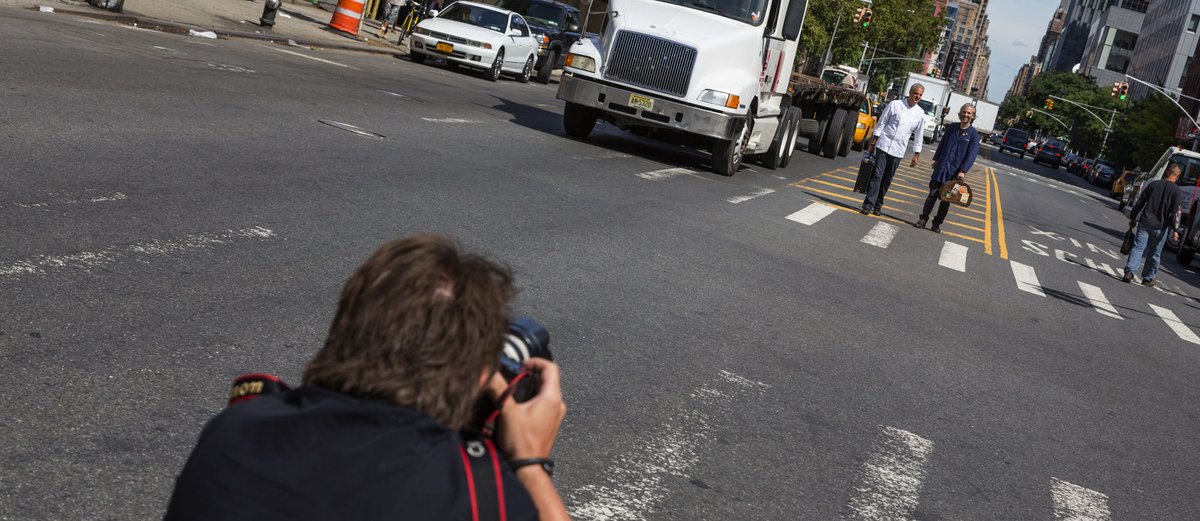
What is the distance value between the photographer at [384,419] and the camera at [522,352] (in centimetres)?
8

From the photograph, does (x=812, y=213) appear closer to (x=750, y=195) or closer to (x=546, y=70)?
(x=750, y=195)

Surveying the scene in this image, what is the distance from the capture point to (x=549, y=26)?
34.6 meters

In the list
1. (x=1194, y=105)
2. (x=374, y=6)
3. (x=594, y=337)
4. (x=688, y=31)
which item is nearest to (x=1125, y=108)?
(x=1194, y=105)

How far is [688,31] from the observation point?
17.3 m

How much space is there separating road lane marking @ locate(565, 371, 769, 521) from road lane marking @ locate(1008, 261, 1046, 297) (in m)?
7.49

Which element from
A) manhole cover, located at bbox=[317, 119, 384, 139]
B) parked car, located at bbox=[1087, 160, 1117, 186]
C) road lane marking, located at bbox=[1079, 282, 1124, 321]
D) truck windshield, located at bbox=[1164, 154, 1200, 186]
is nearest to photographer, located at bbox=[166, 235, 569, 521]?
manhole cover, located at bbox=[317, 119, 384, 139]

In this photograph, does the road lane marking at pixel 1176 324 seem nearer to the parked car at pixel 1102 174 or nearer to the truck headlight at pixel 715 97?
the truck headlight at pixel 715 97

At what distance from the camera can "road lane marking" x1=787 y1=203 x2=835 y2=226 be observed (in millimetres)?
14826

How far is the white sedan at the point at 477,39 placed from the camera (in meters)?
27.5

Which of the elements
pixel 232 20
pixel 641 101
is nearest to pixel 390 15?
pixel 232 20

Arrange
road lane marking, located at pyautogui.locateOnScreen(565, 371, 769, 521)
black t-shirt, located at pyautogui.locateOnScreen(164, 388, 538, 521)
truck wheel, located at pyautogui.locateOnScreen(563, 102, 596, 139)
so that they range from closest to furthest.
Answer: black t-shirt, located at pyautogui.locateOnScreen(164, 388, 538, 521) → road lane marking, located at pyautogui.locateOnScreen(565, 371, 769, 521) → truck wheel, located at pyautogui.locateOnScreen(563, 102, 596, 139)

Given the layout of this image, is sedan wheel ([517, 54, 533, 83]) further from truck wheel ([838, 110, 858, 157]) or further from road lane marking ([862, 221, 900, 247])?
road lane marking ([862, 221, 900, 247])

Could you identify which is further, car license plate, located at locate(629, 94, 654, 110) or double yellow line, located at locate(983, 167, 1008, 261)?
car license plate, located at locate(629, 94, 654, 110)

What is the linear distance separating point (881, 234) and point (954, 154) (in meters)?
2.28
